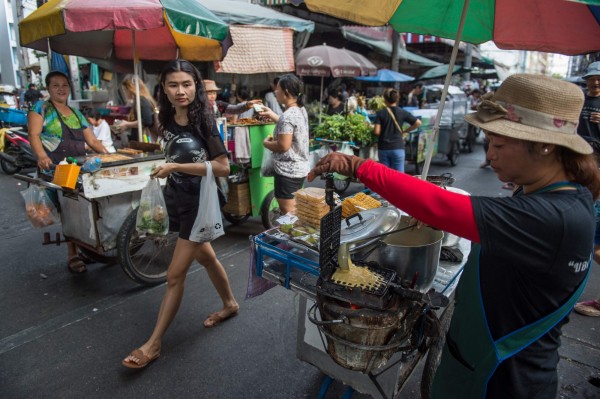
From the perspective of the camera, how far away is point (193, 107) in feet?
8.95

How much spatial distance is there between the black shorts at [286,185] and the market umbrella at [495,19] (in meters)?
1.90

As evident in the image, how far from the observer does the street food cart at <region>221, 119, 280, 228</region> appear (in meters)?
4.71

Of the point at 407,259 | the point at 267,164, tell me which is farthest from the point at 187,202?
the point at 267,164

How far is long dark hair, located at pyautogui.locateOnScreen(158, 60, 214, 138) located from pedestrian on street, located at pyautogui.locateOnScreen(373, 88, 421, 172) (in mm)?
4131

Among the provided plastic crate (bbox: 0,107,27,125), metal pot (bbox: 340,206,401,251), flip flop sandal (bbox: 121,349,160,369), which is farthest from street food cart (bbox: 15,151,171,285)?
plastic crate (bbox: 0,107,27,125)

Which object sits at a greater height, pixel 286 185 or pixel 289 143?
pixel 289 143

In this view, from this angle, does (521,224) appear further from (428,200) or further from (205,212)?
(205,212)

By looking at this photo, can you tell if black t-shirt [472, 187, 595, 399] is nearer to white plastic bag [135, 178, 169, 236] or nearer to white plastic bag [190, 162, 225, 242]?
white plastic bag [190, 162, 225, 242]

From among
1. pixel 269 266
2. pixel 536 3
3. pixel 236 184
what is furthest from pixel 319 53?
pixel 269 266

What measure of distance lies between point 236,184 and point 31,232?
9.10 feet

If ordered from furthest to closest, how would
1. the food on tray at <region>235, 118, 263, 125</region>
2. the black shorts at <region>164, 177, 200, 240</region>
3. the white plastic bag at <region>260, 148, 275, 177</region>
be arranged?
the food on tray at <region>235, 118, 263, 125</region> < the white plastic bag at <region>260, 148, 275, 177</region> < the black shorts at <region>164, 177, 200, 240</region>

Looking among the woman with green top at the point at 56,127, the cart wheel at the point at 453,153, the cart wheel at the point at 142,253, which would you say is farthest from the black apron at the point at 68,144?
the cart wheel at the point at 453,153

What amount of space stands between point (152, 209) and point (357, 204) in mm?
1581

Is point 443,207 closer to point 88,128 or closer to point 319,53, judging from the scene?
point 88,128
